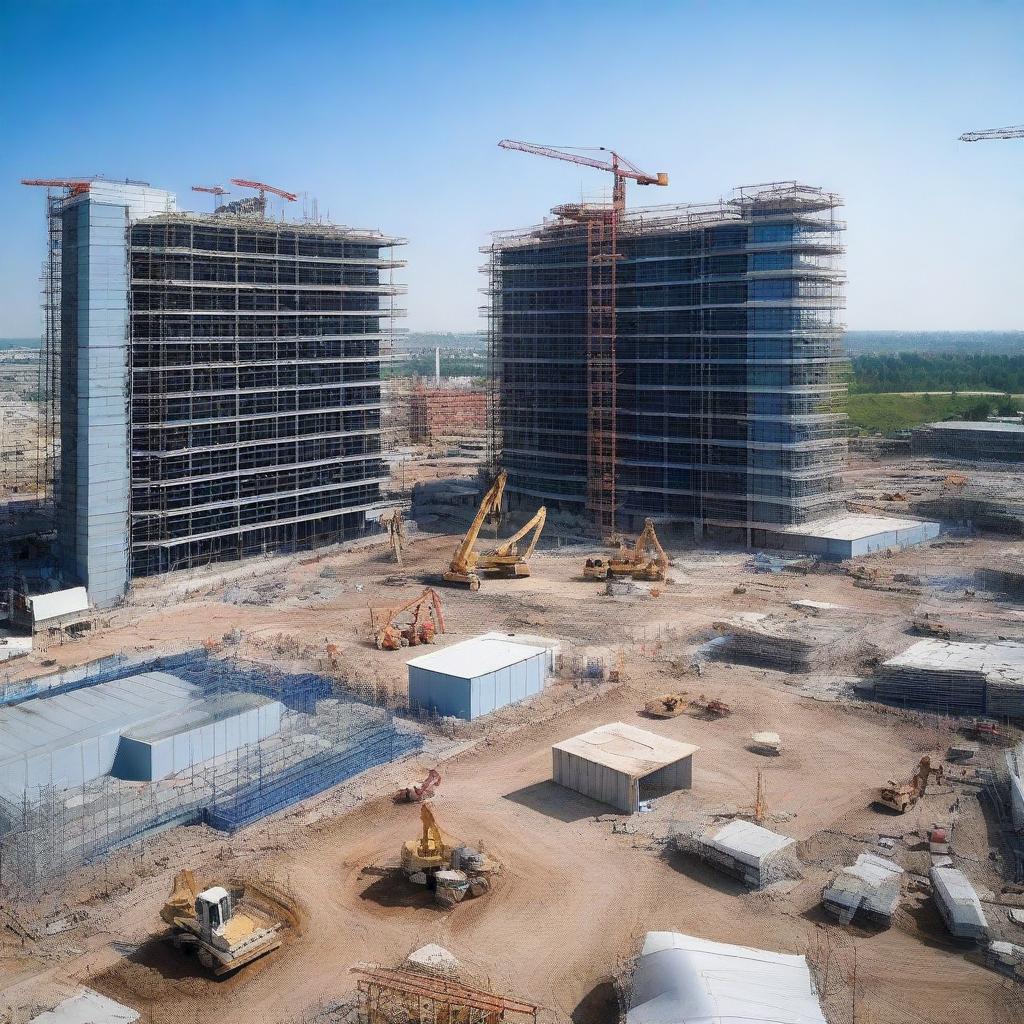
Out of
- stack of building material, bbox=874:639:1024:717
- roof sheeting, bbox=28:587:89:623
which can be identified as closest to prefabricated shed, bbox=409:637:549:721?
stack of building material, bbox=874:639:1024:717

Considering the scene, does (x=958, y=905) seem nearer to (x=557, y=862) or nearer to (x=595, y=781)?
(x=557, y=862)

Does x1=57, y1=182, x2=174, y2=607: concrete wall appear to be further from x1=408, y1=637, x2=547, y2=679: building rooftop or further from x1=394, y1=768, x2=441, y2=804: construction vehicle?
x1=394, y1=768, x2=441, y2=804: construction vehicle

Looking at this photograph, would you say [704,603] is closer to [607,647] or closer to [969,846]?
[607,647]

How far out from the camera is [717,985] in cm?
2145

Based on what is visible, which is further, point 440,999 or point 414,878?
point 414,878

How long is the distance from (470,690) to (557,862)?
1090cm

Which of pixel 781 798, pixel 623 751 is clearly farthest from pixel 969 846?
pixel 623 751

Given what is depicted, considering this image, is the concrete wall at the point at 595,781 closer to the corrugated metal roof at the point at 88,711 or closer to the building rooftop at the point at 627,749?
the building rooftop at the point at 627,749

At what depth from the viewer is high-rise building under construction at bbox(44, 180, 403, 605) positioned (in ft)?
175

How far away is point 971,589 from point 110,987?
4652 cm

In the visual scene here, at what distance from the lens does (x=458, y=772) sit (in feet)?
113

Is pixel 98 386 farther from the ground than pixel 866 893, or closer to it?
farther from the ground

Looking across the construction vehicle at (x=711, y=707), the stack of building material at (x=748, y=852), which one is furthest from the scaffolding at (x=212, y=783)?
the stack of building material at (x=748, y=852)

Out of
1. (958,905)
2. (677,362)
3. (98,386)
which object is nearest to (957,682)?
(958,905)
